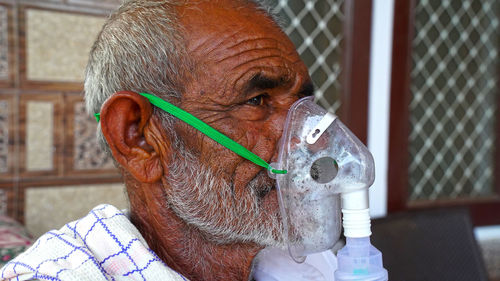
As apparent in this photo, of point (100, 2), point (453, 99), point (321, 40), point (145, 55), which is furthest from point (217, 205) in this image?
point (453, 99)

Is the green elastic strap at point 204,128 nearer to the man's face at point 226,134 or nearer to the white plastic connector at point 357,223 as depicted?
the man's face at point 226,134

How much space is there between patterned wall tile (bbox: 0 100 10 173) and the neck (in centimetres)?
121

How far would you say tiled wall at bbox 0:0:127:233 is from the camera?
2082 mm

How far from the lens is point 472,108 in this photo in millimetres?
3430

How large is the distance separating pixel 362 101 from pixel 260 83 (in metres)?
1.83

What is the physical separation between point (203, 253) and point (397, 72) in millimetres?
2114

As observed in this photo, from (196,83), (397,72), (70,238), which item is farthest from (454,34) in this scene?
(70,238)

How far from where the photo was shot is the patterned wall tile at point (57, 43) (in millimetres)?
2117

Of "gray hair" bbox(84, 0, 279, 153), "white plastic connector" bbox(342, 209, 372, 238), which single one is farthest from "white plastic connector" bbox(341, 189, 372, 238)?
"gray hair" bbox(84, 0, 279, 153)

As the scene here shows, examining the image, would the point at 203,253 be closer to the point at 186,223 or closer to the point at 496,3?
the point at 186,223

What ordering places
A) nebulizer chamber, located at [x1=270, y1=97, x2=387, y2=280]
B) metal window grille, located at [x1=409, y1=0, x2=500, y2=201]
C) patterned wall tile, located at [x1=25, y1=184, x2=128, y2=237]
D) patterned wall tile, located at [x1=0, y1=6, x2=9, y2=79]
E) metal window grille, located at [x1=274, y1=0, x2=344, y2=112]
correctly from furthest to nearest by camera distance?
metal window grille, located at [x1=409, y1=0, x2=500, y2=201], metal window grille, located at [x1=274, y1=0, x2=344, y2=112], patterned wall tile, located at [x1=25, y1=184, x2=128, y2=237], patterned wall tile, located at [x1=0, y1=6, x2=9, y2=79], nebulizer chamber, located at [x1=270, y1=97, x2=387, y2=280]

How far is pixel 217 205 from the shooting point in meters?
1.10

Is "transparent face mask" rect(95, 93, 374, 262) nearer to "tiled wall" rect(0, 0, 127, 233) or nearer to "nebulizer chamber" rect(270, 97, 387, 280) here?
"nebulizer chamber" rect(270, 97, 387, 280)

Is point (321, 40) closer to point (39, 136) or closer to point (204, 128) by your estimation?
point (39, 136)
